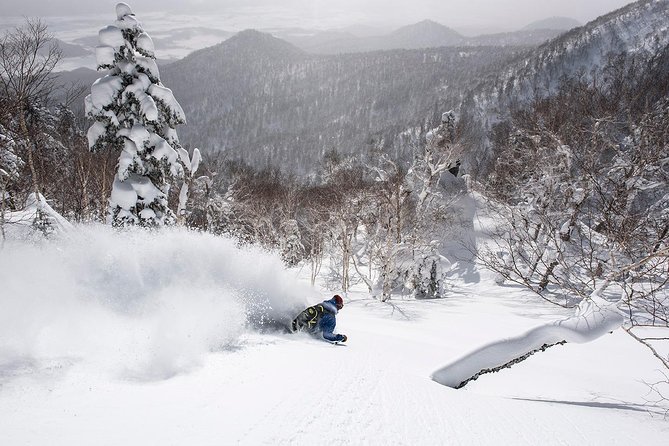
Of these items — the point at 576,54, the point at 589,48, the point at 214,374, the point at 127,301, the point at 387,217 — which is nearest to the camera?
the point at 214,374

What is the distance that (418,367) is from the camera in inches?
256

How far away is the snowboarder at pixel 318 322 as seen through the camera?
7188mm

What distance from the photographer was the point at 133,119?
43.5ft

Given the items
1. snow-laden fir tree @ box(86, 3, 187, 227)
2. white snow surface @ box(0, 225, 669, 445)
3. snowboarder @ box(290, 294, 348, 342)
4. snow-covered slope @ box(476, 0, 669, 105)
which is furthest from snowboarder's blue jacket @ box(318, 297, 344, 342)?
snow-covered slope @ box(476, 0, 669, 105)

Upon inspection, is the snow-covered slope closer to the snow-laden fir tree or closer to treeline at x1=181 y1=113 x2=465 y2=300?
treeline at x1=181 y1=113 x2=465 y2=300

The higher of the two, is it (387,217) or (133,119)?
(133,119)

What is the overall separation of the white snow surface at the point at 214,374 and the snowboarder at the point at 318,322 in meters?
0.37

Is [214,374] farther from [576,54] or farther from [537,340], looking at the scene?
[576,54]

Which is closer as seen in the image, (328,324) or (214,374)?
(214,374)

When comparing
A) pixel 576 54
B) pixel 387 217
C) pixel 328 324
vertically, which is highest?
pixel 576 54

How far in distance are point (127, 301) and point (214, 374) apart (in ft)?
6.07

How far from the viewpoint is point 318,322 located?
285 inches

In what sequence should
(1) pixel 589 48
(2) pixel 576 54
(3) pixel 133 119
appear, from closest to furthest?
1. (3) pixel 133 119
2. (2) pixel 576 54
3. (1) pixel 589 48

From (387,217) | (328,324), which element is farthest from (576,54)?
(328,324)
